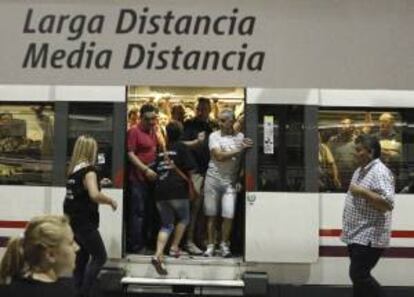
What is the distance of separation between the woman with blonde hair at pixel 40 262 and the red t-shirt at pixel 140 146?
5232 millimetres

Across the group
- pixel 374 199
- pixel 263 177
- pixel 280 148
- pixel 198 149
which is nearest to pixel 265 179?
pixel 263 177

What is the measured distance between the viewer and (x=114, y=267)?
724 cm

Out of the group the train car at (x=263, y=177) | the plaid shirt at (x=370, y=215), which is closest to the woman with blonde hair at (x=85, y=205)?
the train car at (x=263, y=177)

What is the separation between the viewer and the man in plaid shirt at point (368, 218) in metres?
5.66

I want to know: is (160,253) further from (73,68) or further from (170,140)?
(73,68)

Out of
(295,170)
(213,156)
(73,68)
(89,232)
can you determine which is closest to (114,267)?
(89,232)

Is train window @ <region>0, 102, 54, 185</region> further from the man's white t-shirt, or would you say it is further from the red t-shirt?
the man's white t-shirt

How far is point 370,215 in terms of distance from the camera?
575 centimetres

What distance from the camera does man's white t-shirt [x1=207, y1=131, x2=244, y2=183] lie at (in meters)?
7.57

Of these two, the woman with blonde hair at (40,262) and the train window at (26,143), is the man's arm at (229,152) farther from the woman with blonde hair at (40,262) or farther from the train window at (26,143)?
the woman with blonde hair at (40,262)

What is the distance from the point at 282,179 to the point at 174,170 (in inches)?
44.1

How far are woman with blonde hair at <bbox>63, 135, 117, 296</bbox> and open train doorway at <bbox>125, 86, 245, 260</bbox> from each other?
106 cm

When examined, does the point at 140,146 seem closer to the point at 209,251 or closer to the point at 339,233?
the point at 209,251

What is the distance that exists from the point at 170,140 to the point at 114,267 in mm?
1398
